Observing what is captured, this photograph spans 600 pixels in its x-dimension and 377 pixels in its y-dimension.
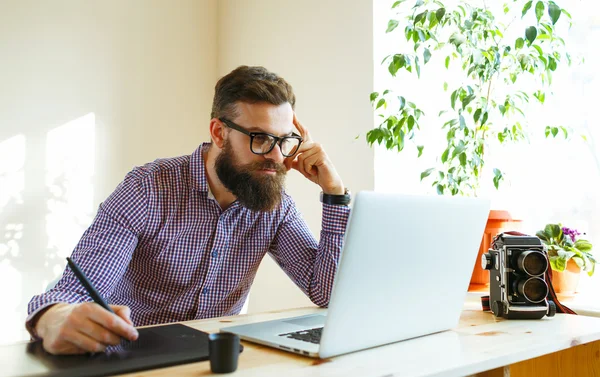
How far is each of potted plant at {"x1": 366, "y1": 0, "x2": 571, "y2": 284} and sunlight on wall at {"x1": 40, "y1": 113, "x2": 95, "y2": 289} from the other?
166 cm

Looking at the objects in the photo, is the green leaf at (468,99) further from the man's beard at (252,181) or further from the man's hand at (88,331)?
the man's hand at (88,331)

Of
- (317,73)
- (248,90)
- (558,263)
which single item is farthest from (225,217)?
(317,73)

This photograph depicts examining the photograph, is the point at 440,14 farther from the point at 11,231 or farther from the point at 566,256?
the point at 11,231

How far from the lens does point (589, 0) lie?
→ 2.28m

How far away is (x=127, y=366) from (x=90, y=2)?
2.77 m

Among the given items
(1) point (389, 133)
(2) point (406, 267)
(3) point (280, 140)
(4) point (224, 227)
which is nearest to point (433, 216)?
(2) point (406, 267)

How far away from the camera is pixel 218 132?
173 cm

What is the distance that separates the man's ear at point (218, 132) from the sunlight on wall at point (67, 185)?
163cm

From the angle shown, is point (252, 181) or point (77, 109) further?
point (77, 109)

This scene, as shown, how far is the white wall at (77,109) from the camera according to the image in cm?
291

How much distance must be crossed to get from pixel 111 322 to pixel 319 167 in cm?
93

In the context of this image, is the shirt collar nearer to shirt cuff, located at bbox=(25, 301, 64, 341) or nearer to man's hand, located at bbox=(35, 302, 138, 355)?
shirt cuff, located at bbox=(25, 301, 64, 341)

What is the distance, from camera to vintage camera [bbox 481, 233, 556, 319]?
1335 mm

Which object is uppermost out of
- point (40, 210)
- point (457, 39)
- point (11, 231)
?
point (457, 39)
